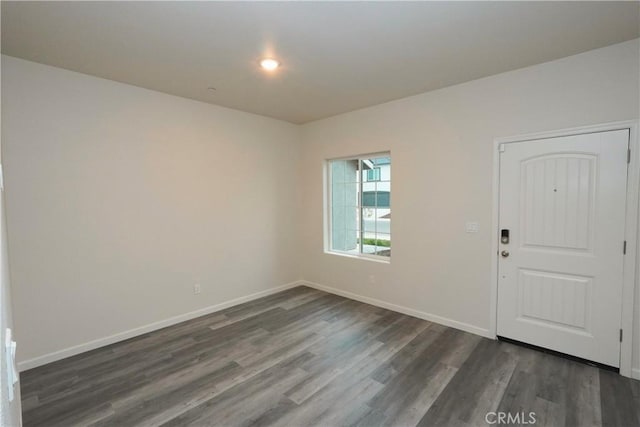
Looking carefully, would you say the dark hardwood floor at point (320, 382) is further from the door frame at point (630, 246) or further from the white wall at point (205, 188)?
the white wall at point (205, 188)

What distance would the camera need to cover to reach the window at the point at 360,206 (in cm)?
423

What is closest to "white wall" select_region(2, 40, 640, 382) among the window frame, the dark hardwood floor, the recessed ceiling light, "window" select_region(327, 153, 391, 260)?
the window frame

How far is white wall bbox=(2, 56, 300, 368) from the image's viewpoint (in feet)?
8.85

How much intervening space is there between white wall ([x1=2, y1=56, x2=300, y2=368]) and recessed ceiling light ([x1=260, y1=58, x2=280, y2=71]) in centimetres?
138

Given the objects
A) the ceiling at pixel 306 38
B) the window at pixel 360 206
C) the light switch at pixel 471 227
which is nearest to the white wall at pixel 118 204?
the ceiling at pixel 306 38

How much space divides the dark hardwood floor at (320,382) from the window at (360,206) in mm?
1330

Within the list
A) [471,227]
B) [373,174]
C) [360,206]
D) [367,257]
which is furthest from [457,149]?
[367,257]

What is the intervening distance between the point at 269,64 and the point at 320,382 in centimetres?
276

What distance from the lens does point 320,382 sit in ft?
8.13

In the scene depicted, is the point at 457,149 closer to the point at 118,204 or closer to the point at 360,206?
the point at 360,206

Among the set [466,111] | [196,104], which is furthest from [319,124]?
[466,111]

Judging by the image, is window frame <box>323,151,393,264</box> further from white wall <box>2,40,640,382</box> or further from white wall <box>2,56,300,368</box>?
white wall <box>2,56,300,368</box>

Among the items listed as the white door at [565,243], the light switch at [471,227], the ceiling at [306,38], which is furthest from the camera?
the light switch at [471,227]

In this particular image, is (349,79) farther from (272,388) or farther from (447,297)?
(272,388)
